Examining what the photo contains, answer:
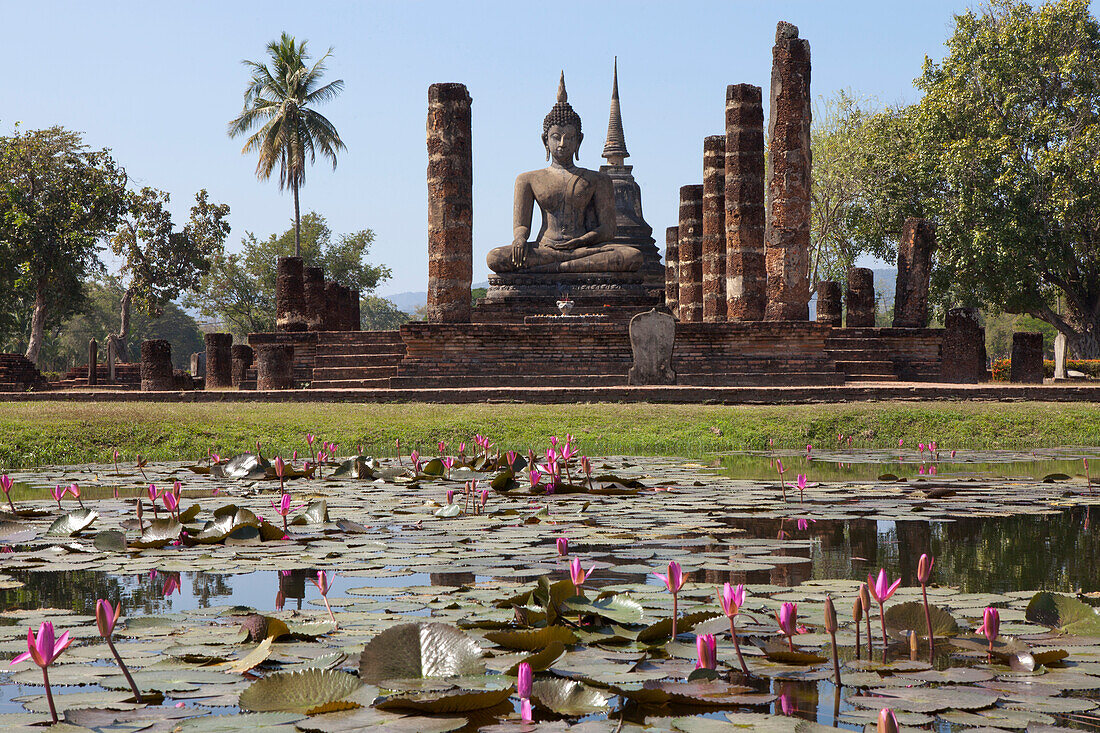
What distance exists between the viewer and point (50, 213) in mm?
35062

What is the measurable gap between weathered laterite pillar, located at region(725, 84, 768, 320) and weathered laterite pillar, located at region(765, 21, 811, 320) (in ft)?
3.61

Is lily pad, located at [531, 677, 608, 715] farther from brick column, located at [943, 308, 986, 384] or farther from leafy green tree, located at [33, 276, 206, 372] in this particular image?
leafy green tree, located at [33, 276, 206, 372]

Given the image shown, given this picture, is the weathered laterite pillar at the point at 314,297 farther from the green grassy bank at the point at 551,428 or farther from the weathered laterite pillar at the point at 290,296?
the green grassy bank at the point at 551,428

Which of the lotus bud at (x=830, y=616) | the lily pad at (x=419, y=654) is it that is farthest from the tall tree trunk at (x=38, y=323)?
the lotus bud at (x=830, y=616)

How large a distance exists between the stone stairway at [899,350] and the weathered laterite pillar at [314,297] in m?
11.6

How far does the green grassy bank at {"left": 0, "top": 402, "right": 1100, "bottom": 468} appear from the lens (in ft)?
30.4

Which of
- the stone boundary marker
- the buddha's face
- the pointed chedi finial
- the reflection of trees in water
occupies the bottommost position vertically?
the reflection of trees in water

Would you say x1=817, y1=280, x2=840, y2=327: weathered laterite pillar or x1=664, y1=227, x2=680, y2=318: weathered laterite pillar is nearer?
x1=817, y1=280, x2=840, y2=327: weathered laterite pillar

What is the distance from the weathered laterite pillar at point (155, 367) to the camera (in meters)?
22.1

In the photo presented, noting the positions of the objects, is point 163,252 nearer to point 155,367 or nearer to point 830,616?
point 155,367

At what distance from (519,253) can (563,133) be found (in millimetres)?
2806

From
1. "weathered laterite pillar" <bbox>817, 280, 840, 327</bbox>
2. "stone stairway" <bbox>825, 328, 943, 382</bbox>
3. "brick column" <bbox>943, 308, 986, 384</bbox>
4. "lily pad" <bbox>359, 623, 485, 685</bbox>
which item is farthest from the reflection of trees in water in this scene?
"weathered laterite pillar" <bbox>817, 280, 840, 327</bbox>

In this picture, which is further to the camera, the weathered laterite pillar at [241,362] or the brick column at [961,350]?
the weathered laterite pillar at [241,362]

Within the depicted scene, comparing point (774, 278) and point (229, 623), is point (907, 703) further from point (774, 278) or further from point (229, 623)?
point (774, 278)
